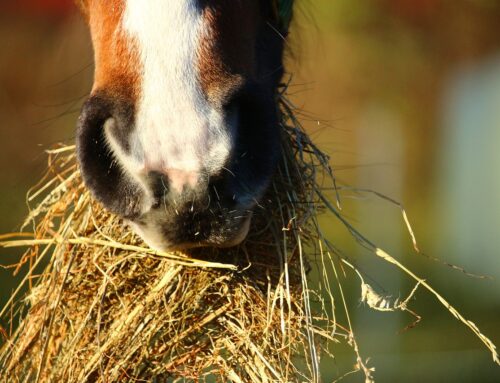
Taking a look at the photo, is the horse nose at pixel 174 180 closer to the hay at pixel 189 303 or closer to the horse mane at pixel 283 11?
the hay at pixel 189 303

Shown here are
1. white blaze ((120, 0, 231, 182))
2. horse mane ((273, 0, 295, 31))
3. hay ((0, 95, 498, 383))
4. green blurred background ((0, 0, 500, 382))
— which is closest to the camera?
white blaze ((120, 0, 231, 182))

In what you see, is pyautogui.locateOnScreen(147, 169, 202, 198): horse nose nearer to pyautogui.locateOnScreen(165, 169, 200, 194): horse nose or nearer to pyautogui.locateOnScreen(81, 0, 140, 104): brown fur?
pyautogui.locateOnScreen(165, 169, 200, 194): horse nose

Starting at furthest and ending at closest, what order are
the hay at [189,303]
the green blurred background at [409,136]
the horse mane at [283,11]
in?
the green blurred background at [409,136] → the horse mane at [283,11] → the hay at [189,303]

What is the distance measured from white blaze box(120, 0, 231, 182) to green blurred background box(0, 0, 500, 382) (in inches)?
142

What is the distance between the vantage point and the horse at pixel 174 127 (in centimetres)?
137

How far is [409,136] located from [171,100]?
512cm

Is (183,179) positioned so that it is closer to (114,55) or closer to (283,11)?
(114,55)

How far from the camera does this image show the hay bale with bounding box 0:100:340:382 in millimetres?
1604

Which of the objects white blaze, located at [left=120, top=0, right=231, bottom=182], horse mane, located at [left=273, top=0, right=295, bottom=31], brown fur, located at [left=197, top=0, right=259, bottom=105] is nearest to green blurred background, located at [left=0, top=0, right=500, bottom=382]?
horse mane, located at [left=273, top=0, right=295, bottom=31]

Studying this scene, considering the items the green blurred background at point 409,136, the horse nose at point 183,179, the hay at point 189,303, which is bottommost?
the green blurred background at point 409,136

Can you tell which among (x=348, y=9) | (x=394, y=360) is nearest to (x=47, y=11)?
(x=348, y=9)

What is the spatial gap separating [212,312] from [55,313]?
1.07ft

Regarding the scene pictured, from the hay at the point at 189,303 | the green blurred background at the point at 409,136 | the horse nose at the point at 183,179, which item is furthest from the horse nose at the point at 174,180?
the green blurred background at the point at 409,136

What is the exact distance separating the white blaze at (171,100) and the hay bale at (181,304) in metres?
0.28
